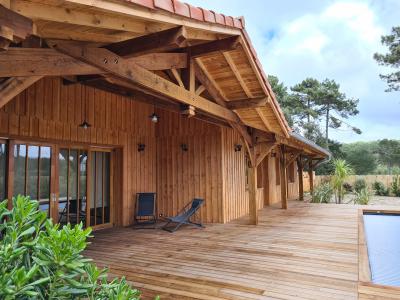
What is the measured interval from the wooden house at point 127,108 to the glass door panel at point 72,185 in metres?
0.03

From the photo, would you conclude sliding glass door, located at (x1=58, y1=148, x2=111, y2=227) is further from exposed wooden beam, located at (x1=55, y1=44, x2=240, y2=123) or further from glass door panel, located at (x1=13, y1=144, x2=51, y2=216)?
exposed wooden beam, located at (x1=55, y1=44, x2=240, y2=123)

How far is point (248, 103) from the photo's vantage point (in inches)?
213

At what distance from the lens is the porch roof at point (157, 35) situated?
81.5 inches

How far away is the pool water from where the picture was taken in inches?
157

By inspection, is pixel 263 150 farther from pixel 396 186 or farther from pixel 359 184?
pixel 359 184

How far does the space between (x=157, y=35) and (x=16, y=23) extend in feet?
4.50

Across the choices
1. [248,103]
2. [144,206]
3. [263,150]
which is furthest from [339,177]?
[144,206]

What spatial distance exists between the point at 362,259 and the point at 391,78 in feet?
66.3

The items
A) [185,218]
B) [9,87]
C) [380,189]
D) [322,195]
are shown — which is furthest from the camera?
[380,189]

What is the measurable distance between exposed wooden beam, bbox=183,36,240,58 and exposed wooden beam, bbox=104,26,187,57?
960 mm

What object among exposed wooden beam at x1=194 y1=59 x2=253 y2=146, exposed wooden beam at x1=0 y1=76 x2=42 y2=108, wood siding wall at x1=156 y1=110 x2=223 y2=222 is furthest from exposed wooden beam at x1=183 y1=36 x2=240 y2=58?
wood siding wall at x1=156 y1=110 x2=223 y2=222

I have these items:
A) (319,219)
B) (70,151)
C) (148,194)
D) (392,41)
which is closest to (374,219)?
(319,219)

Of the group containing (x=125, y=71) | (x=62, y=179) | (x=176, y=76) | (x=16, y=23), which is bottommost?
(x=62, y=179)

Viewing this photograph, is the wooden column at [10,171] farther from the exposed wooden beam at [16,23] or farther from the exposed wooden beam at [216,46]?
the exposed wooden beam at [16,23]
